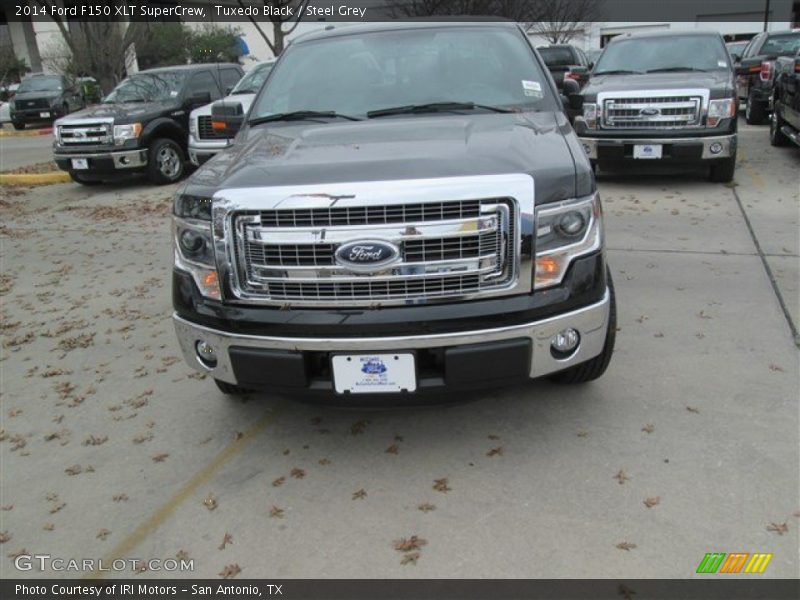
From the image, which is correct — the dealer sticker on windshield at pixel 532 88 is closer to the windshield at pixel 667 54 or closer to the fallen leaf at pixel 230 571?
the fallen leaf at pixel 230 571

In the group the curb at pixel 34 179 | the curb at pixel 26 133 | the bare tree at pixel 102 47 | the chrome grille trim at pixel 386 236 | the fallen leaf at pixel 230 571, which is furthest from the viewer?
the curb at pixel 26 133

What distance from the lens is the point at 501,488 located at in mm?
2973

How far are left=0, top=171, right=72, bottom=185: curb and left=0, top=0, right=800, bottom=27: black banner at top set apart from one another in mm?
3644

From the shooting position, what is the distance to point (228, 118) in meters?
4.60

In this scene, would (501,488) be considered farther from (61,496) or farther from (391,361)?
(61,496)

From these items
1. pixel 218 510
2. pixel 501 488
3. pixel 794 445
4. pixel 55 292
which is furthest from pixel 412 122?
pixel 55 292

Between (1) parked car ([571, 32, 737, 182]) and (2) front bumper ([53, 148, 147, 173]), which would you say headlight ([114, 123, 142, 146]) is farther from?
(1) parked car ([571, 32, 737, 182])

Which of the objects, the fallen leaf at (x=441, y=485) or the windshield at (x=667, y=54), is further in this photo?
the windshield at (x=667, y=54)

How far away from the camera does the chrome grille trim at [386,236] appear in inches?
107

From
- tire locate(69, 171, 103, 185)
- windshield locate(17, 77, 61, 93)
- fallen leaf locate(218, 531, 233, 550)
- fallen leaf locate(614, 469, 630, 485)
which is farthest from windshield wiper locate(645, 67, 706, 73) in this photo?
windshield locate(17, 77, 61, 93)

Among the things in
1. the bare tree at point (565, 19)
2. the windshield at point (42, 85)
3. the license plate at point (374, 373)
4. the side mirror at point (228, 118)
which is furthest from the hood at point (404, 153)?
the bare tree at point (565, 19)

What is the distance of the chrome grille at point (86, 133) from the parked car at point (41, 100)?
57.7ft

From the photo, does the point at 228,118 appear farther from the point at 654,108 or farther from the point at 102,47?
the point at 102,47
